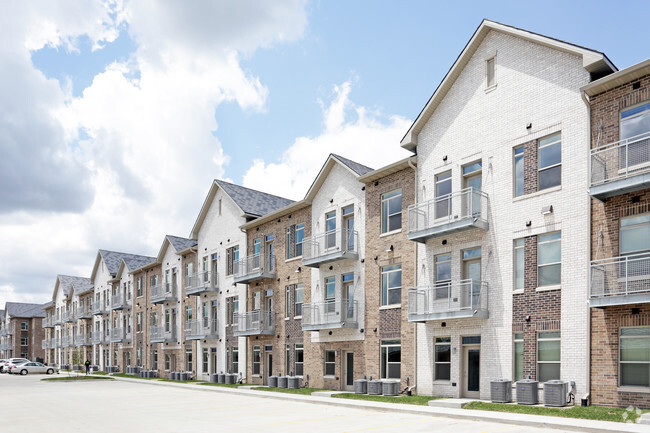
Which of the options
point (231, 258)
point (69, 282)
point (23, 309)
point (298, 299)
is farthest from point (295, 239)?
point (23, 309)

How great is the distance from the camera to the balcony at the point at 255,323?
32125 mm

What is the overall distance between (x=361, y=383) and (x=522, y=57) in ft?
45.4

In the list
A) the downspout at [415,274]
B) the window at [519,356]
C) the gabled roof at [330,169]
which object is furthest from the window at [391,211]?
the window at [519,356]

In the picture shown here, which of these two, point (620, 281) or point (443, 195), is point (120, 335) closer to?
point (443, 195)

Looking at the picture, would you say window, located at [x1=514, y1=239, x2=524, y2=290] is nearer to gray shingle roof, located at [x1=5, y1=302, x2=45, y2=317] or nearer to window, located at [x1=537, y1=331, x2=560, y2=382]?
window, located at [x1=537, y1=331, x2=560, y2=382]

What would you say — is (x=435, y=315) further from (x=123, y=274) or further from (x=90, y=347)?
(x=90, y=347)

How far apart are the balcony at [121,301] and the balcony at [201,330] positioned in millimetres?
15066

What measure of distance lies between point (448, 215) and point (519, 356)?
5.61 metres

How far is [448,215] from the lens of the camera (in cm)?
2219

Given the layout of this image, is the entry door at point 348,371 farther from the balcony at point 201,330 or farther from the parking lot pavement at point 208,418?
the balcony at point 201,330

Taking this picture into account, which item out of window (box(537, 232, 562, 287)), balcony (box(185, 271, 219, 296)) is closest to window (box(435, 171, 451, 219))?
window (box(537, 232, 562, 287))

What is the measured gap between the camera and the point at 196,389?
1241 inches

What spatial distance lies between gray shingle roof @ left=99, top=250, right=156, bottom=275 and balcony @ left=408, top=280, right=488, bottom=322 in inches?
Answer: 1503

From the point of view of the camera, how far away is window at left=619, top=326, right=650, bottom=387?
52.8ft
